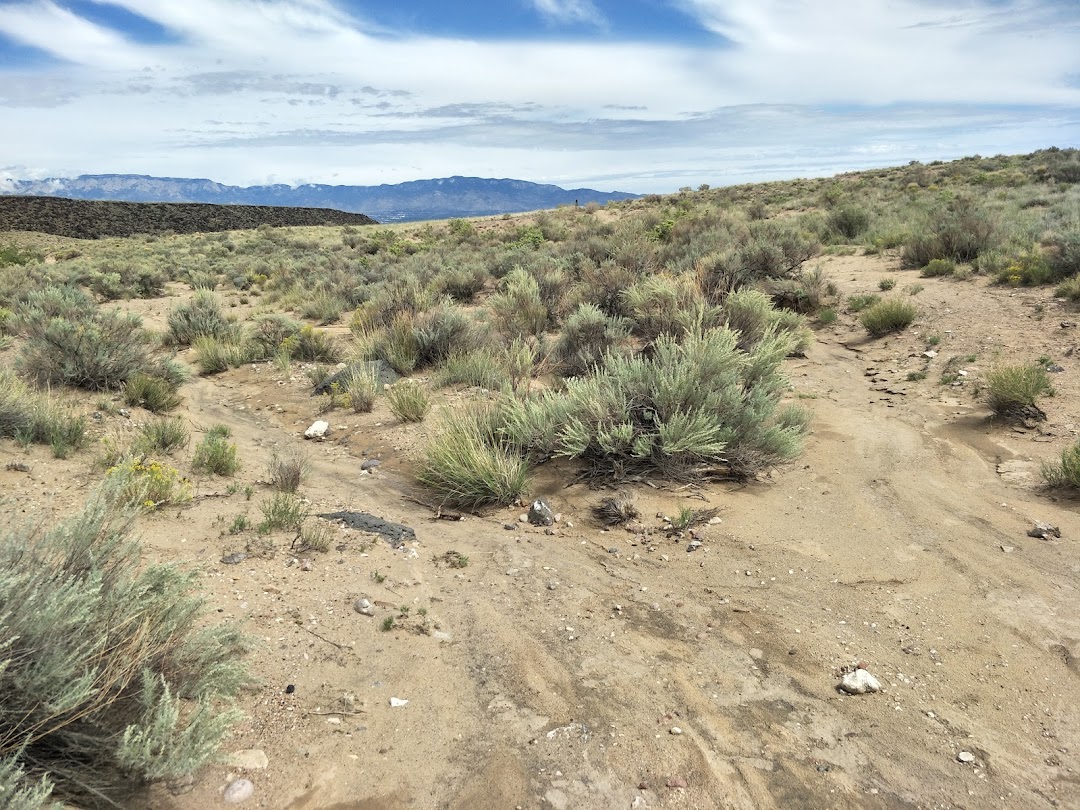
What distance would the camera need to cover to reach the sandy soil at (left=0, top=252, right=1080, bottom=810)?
2.62m

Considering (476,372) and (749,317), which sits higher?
Answer: (749,317)

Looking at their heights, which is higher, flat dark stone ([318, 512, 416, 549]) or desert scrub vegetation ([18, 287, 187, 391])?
desert scrub vegetation ([18, 287, 187, 391])

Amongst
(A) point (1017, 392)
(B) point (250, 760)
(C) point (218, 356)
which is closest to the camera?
(B) point (250, 760)

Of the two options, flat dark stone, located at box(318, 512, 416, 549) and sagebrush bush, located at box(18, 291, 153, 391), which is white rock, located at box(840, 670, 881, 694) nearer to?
flat dark stone, located at box(318, 512, 416, 549)

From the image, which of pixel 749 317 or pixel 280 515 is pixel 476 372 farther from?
pixel 280 515

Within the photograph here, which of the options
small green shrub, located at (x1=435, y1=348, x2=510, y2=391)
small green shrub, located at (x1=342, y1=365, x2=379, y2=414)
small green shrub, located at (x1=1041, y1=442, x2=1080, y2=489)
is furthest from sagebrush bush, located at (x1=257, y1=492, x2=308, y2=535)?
small green shrub, located at (x1=1041, y1=442, x2=1080, y2=489)

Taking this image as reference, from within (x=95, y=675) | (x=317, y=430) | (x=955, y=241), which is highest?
(x=955, y=241)

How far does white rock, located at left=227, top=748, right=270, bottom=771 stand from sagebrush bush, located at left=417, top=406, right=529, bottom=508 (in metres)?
2.86

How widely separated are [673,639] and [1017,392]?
5.06m

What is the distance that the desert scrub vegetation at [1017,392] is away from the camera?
629 centimetres

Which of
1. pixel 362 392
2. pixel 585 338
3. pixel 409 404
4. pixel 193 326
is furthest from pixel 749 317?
pixel 193 326

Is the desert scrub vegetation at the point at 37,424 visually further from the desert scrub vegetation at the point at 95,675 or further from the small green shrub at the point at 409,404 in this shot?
the desert scrub vegetation at the point at 95,675

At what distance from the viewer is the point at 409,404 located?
7.23 m

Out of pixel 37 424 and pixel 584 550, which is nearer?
pixel 584 550
